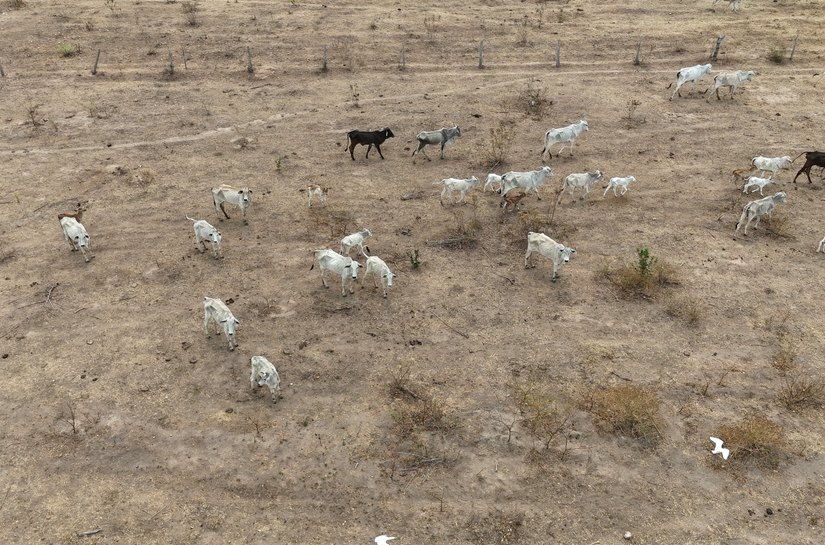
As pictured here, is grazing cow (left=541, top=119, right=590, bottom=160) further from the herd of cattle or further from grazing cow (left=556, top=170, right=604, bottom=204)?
grazing cow (left=556, top=170, right=604, bottom=204)

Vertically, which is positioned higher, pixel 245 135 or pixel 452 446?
pixel 245 135

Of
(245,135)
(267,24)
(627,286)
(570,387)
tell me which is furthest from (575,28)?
(570,387)

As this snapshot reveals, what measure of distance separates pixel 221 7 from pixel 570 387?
1237 inches

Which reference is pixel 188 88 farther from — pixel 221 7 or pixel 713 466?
pixel 713 466

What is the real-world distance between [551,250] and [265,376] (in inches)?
284

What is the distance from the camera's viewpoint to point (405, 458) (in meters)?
9.86

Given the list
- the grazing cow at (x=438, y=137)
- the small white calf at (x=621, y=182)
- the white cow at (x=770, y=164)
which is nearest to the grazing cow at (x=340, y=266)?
the grazing cow at (x=438, y=137)

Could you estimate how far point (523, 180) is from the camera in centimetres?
1689

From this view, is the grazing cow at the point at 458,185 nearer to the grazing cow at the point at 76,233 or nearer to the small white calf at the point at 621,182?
the small white calf at the point at 621,182

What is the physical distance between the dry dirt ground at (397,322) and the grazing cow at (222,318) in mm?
434

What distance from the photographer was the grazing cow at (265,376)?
10.6 metres

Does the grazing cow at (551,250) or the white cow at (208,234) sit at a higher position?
the white cow at (208,234)

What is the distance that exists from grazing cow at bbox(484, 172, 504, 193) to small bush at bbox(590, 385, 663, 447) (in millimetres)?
7884


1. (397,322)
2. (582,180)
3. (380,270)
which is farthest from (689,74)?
(397,322)
